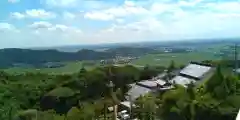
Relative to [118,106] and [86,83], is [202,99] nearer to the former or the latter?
[118,106]

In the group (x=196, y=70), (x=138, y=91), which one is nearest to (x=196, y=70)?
(x=196, y=70)

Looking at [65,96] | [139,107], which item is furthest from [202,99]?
[65,96]

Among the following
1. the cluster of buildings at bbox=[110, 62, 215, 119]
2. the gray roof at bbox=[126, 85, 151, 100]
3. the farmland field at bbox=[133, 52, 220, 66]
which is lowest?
the farmland field at bbox=[133, 52, 220, 66]

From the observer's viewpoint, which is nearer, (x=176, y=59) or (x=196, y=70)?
(x=196, y=70)

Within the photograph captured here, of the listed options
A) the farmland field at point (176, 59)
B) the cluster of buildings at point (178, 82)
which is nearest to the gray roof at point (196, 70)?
the cluster of buildings at point (178, 82)

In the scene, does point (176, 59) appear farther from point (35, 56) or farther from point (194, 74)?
point (194, 74)

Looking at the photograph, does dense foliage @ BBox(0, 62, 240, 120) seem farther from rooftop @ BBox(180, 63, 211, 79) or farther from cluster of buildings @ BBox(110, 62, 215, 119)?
rooftop @ BBox(180, 63, 211, 79)

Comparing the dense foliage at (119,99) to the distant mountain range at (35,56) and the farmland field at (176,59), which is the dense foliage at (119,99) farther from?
the distant mountain range at (35,56)

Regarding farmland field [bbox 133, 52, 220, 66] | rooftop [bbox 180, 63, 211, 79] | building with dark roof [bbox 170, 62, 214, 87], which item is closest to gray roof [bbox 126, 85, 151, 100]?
building with dark roof [bbox 170, 62, 214, 87]
